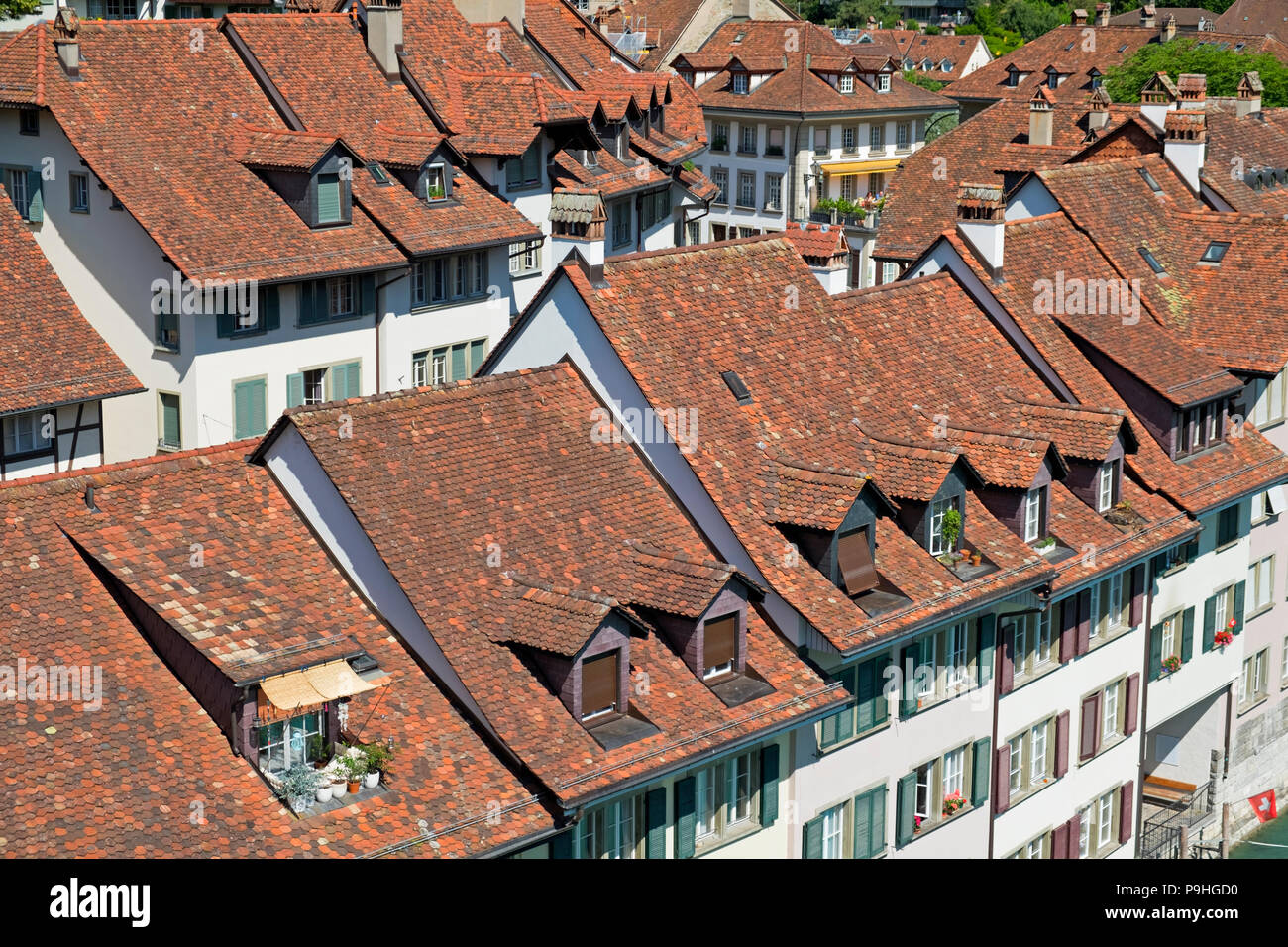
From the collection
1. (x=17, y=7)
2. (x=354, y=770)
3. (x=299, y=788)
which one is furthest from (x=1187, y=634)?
(x=17, y=7)

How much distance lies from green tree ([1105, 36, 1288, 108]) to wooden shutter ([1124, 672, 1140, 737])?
47.0 metres

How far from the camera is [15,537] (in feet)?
79.8

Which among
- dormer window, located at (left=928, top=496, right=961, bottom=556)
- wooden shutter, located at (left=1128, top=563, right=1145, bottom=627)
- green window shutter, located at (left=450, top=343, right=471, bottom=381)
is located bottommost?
wooden shutter, located at (left=1128, top=563, right=1145, bottom=627)

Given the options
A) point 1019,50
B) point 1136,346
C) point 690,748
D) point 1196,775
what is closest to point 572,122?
point 1136,346

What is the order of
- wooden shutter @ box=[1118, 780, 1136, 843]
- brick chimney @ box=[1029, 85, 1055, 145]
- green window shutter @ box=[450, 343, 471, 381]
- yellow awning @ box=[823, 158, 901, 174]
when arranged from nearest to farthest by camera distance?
wooden shutter @ box=[1118, 780, 1136, 843] → green window shutter @ box=[450, 343, 471, 381] → brick chimney @ box=[1029, 85, 1055, 145] → yellow awning @ box=[823, 158, 901, 174]

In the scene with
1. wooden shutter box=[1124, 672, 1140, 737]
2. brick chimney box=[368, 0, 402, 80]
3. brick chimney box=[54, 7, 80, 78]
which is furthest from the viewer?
brick chimney box=[368, 0, 402, 80]

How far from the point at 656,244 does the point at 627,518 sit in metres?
36.7

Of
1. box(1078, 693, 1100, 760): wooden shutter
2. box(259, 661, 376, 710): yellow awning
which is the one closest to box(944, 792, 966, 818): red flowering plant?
box(1078, 693, 1100, 760): wooden shutter

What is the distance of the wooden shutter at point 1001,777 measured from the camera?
113 ft

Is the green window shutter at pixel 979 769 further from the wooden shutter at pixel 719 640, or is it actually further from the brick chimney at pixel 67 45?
the brick chimney at pixel 67 45

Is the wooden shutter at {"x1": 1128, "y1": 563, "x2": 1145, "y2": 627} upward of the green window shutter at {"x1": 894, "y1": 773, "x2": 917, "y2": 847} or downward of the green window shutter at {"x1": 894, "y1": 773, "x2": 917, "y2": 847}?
upward

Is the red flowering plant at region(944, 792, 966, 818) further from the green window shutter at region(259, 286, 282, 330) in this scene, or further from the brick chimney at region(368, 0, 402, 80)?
the brick chimney at region(368, 0, 402, 80)

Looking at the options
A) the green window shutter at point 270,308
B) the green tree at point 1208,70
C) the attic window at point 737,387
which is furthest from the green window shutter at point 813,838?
the green tree at point 1208,70

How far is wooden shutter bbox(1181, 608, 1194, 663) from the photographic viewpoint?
1642 inches
